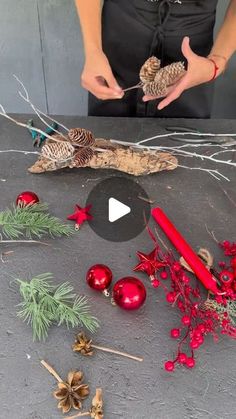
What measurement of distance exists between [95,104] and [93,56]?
9.0 inches

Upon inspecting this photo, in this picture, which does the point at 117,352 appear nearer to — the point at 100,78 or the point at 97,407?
the point at 97,407

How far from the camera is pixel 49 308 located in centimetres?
59

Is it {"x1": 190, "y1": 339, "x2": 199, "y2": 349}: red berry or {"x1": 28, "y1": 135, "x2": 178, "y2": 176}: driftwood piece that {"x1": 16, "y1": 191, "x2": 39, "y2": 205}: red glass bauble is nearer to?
{"x1": 28, "y1": 135, "x2": 178, "y2": 176}: driftwood piece

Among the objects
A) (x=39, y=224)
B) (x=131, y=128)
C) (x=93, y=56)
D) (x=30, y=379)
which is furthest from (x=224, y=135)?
(x=30, y=379)

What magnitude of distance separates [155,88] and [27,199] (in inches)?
11.6

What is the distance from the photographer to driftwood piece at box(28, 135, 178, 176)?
0.79 m

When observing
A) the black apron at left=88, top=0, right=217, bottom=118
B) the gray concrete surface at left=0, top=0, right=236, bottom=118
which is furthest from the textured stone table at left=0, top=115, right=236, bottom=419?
the gray concrete surface at left=0, top=0, right=236, bottom=118

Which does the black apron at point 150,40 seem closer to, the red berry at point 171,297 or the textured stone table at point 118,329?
the textured stone table at point 118,329

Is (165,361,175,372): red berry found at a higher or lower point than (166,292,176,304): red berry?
lower

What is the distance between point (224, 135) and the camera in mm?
889

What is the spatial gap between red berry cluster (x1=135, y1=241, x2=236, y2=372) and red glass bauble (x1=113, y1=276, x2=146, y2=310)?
0.04 m

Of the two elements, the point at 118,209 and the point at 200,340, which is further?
the point at 118,209

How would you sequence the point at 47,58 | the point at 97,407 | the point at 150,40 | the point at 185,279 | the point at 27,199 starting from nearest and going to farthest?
1. the point at 97,407
2. the point at 185,279
3. the point at 27,199
4. the point at 150,40
5. the point at 47,58

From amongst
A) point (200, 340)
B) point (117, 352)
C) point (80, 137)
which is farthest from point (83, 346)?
point (80, 137)
